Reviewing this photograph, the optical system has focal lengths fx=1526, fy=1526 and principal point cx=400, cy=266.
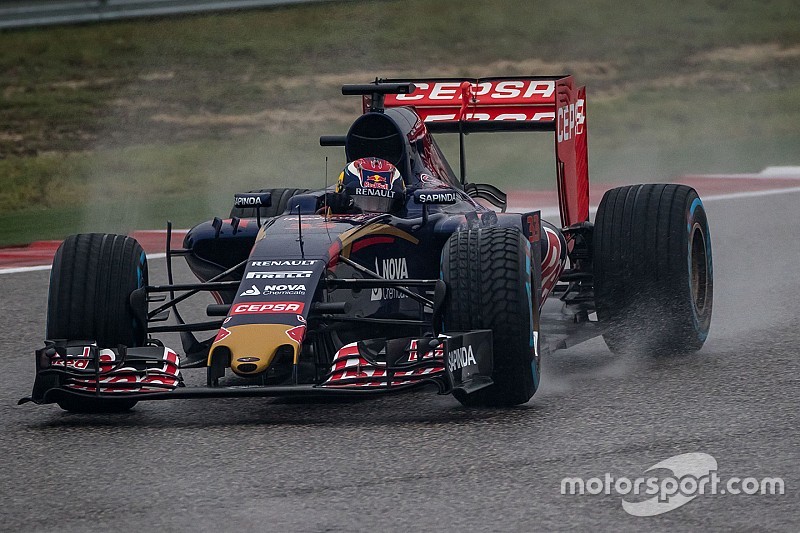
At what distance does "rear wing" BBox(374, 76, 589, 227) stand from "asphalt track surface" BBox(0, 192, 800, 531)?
4.63 ft

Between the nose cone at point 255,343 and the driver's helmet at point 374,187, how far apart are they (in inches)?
57.6

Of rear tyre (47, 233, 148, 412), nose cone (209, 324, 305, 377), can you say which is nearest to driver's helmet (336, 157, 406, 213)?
rear tyre (47, 233, 148, 412)

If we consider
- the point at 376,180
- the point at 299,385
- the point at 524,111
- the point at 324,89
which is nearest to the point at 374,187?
the point at 376,180

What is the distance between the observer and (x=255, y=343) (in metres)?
6.78

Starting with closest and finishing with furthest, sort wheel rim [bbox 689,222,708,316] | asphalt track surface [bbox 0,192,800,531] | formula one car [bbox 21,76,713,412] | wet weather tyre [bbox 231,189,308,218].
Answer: asphalt track surface [bbox 0,192,800,531]
formula one car [bbox 21,76,713,412]
wheel rim [bbox 689,222,708,316]
wet weather tyre [bbox 231,189,308,218]

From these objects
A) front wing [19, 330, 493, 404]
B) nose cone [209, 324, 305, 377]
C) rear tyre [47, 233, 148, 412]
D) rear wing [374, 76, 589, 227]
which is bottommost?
front wing [19, 330, 493, 404]

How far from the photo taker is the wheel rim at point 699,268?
8.79m

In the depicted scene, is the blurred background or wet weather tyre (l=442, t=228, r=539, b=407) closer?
wet weather tyre (l=442, t=228, r=539, b=407)

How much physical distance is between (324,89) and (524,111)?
13.0 m

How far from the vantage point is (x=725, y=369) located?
7984 mm

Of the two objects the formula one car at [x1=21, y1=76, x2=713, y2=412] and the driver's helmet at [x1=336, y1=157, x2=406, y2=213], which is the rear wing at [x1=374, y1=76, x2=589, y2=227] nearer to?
the formula one car at [x1=21, y1=76, x2=713, y2=412]

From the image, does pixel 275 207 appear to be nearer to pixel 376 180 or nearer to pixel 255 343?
pixel 376 180

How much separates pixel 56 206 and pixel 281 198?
8.26 meters

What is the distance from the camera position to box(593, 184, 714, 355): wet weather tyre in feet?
27.1
